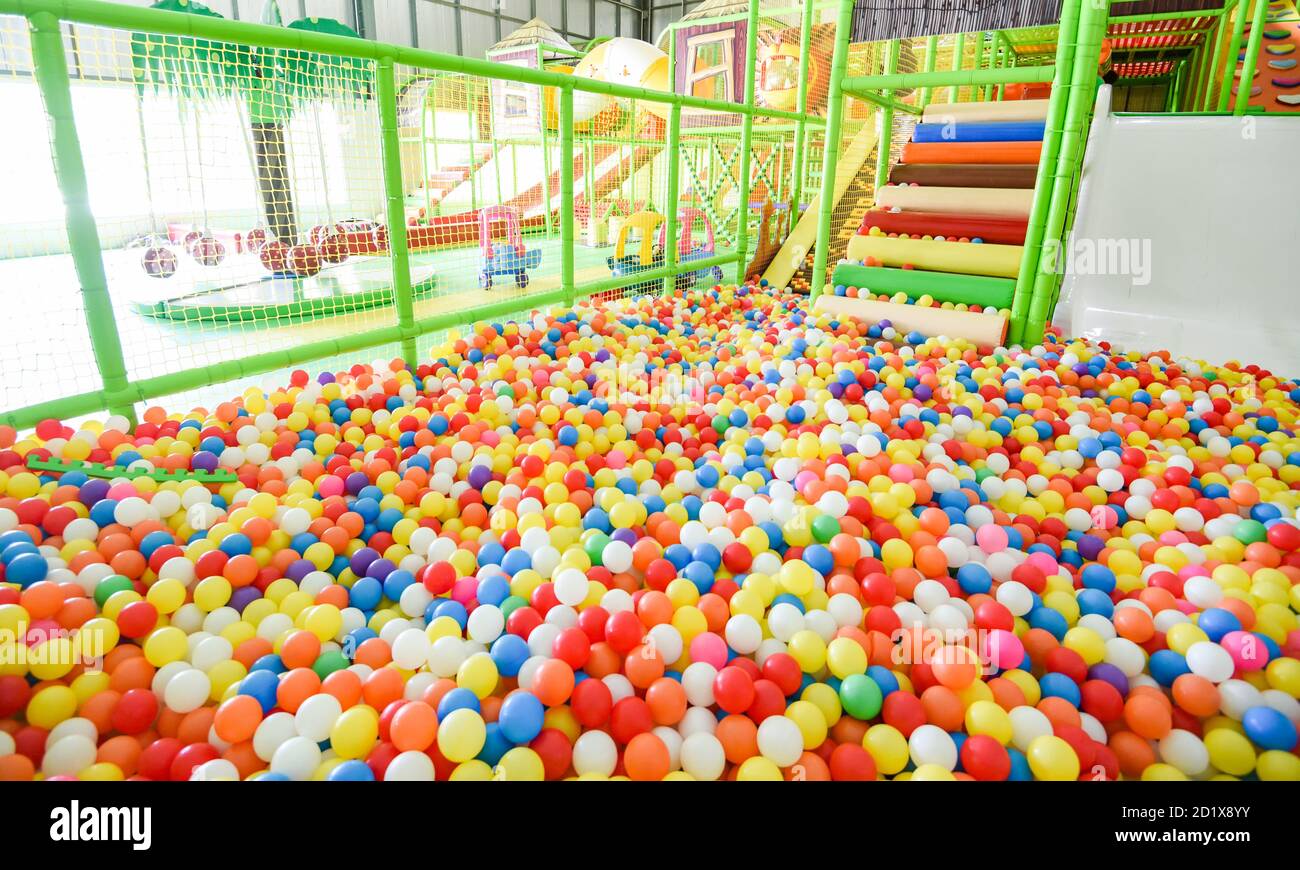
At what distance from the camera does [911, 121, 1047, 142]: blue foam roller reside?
14.3ft

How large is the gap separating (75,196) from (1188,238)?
573cm

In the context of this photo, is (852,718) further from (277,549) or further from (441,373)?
(441,373)

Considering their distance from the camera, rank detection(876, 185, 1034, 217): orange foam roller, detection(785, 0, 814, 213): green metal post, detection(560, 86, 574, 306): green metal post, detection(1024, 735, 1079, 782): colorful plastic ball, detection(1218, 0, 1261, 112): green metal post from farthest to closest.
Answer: detection(785, 0, 814, 213): green metal post, detection(1218, 0, 1261, 112): green metal post, detection(876, 185, 1034, 217): orange foam roller, detection(560, 86, 574, 306): green metal post, detection(1024, 735, 1079, 782): colorful plastic ball

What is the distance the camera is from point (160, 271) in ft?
19.0

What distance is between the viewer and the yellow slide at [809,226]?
570 centimetres

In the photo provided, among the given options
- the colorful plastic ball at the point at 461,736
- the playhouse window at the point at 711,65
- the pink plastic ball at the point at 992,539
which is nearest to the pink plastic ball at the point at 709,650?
the colorful plastic ball at the point at 461,736

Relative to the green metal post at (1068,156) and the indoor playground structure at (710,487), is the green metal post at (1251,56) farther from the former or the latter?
the green metal post at (1068,156)

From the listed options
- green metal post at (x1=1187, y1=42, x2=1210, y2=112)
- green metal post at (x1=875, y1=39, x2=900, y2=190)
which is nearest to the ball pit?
green metal post at (x1=875, y1=39, x2=900, y2=190)

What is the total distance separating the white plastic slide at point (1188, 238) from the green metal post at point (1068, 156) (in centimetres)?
79

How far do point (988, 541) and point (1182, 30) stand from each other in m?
6.93

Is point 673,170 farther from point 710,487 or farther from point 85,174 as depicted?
point 85,174

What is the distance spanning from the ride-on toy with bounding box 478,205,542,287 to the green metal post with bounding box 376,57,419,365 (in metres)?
2.82

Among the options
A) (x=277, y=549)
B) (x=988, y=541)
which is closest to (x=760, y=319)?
(x=988, y=541)

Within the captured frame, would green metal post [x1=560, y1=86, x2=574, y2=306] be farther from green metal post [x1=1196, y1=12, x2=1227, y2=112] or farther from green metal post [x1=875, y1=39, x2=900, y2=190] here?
green metal post [x1=1196, y1=12, x2=1227, y2=112]
